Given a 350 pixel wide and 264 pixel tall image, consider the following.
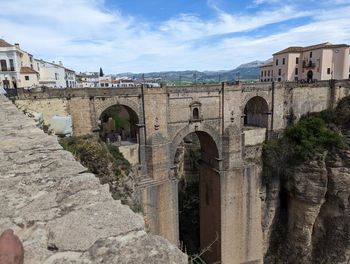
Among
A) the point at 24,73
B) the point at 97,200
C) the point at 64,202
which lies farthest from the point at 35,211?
the point at 24,73

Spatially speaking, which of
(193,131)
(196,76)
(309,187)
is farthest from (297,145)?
(196,76)

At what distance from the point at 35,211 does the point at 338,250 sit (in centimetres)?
1943

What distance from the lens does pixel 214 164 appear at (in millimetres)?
15719

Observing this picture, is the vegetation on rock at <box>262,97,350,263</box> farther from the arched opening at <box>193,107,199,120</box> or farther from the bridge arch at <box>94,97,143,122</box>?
the bridge arch at <box>94,97,143,122</box>

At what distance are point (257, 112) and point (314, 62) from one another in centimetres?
1753

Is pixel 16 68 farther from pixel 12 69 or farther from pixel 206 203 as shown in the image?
pixel 206 203

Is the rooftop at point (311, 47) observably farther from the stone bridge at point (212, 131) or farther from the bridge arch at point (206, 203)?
the bridge arch at point (206, 203)

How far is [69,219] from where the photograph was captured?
1.72 metres

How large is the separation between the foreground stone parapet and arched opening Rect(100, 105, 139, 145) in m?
10.7

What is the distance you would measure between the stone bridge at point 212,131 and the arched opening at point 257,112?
7 centimetres

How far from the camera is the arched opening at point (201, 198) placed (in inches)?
615

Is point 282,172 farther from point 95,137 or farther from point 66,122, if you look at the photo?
point 66,122

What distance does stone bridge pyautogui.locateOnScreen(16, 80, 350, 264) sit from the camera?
485 inches

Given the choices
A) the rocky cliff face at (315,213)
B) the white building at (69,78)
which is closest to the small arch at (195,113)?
the rocky cliff face at (315,213)
